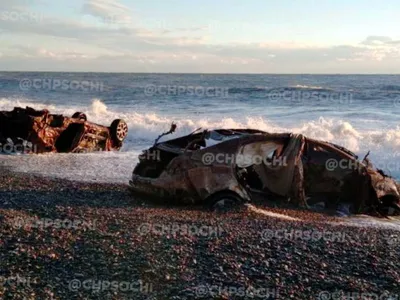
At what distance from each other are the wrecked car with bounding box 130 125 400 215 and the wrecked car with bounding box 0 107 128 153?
6386mm

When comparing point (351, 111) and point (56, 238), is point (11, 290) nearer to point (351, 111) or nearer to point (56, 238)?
point (56, 238)

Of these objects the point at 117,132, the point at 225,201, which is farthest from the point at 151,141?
the point at 225,201

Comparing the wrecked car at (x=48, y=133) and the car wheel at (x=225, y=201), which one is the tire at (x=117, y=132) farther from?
the car wheel at (x=225, y=201)

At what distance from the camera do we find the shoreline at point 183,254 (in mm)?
5559

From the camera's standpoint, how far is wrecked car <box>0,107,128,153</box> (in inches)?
622

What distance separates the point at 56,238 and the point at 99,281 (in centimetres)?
142

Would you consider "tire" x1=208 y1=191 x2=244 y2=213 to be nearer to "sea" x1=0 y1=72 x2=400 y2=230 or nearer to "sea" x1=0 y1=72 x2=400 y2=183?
"sea" x1=0 y1=72 x2=400 y2=230

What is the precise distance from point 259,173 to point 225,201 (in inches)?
38.2

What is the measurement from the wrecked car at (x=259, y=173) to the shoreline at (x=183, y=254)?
24.2 inches

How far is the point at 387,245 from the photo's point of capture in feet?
25.2

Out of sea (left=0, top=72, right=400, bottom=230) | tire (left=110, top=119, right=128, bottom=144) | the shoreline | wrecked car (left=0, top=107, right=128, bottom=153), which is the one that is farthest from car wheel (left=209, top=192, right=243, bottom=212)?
tire (left=110, top=119, right=128, bottom=144)

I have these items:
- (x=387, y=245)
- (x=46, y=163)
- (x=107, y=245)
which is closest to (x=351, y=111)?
(x=46, y=163)

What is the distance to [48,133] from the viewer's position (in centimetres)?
1622

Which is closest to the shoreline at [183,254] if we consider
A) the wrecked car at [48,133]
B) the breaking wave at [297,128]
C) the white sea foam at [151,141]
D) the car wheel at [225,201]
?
the car wheel at [225,201]
